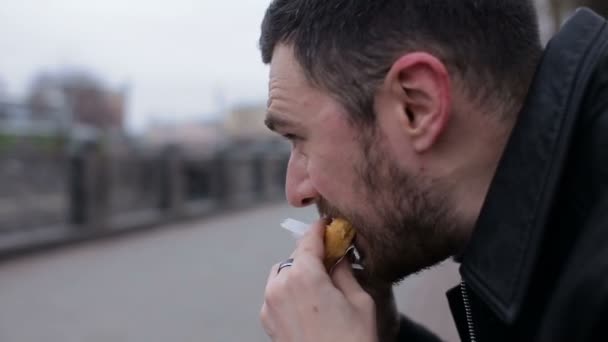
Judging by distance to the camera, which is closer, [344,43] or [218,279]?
[344,43]

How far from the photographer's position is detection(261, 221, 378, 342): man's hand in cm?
150

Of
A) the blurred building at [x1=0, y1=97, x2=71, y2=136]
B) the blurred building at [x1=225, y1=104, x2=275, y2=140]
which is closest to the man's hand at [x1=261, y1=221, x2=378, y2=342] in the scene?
the blurred building at [x1=0, y1=97, x2=71, y2=136]

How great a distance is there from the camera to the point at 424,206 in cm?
152

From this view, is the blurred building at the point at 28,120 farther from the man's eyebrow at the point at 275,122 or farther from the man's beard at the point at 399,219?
the man's beard at the point at 399,219

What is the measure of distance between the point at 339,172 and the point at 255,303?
546 centimetres

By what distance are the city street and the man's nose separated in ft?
7.15

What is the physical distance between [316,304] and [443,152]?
424mm

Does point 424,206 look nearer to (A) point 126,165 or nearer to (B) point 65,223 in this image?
(B) point 65,223

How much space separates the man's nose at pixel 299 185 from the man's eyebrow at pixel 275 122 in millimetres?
86

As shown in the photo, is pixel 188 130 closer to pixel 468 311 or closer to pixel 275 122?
pixel 275 122

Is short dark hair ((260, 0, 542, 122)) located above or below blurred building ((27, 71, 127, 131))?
above

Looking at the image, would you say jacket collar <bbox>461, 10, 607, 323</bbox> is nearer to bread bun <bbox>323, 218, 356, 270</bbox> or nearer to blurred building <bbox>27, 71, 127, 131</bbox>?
bread bun <bbox>323, 218, 356, 270</bbox>

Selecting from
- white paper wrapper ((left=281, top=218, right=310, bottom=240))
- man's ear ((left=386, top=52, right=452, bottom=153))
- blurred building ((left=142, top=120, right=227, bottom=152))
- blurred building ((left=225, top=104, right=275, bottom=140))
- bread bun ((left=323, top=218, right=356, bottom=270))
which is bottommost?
blurred building ((left=225, top=104, right=275, bottom=140))

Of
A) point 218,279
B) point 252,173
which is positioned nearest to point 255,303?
point 218,279
